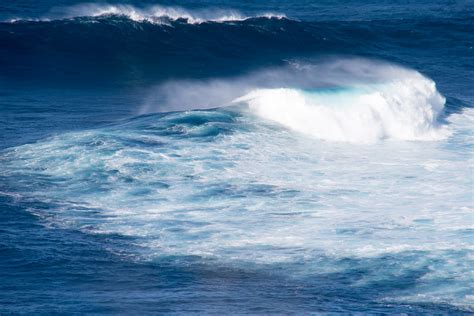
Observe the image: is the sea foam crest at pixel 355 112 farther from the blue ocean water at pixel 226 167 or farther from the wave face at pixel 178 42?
the wave face at pixel 178 42

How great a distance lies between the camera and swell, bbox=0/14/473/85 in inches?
902

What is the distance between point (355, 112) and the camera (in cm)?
1814

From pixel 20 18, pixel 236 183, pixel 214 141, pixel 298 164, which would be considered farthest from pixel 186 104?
pixel 20 18

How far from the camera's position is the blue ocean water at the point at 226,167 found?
9211mm

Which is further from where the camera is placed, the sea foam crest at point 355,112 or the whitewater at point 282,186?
the sea foam crest at point 355,112

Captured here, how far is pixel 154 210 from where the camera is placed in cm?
1164

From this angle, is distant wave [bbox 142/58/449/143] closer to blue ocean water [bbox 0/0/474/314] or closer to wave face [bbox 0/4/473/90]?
blue ocean water [bbox 0/0/474/314]

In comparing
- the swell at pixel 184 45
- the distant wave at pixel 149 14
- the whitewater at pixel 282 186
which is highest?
the distant wave at pixel 149 14

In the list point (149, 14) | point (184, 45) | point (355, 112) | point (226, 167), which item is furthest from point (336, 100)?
point (149, 14)

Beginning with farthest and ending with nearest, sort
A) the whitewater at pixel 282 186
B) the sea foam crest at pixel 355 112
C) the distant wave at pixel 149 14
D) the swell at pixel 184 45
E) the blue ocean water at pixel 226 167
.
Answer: the distant wave at pixel 149 14, the swell at pixel 184 45, the sea foam crest at pixel 355 112, the whitewater at pixel 282 186, the blue ocean water at pixel 226 167

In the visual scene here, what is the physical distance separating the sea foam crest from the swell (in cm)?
453

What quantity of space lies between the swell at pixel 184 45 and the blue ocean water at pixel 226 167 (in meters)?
0.08

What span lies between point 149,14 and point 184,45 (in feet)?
7.37

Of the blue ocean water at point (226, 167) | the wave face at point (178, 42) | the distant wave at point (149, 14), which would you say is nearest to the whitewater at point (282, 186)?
the blue ocean water at point (226, 167)
